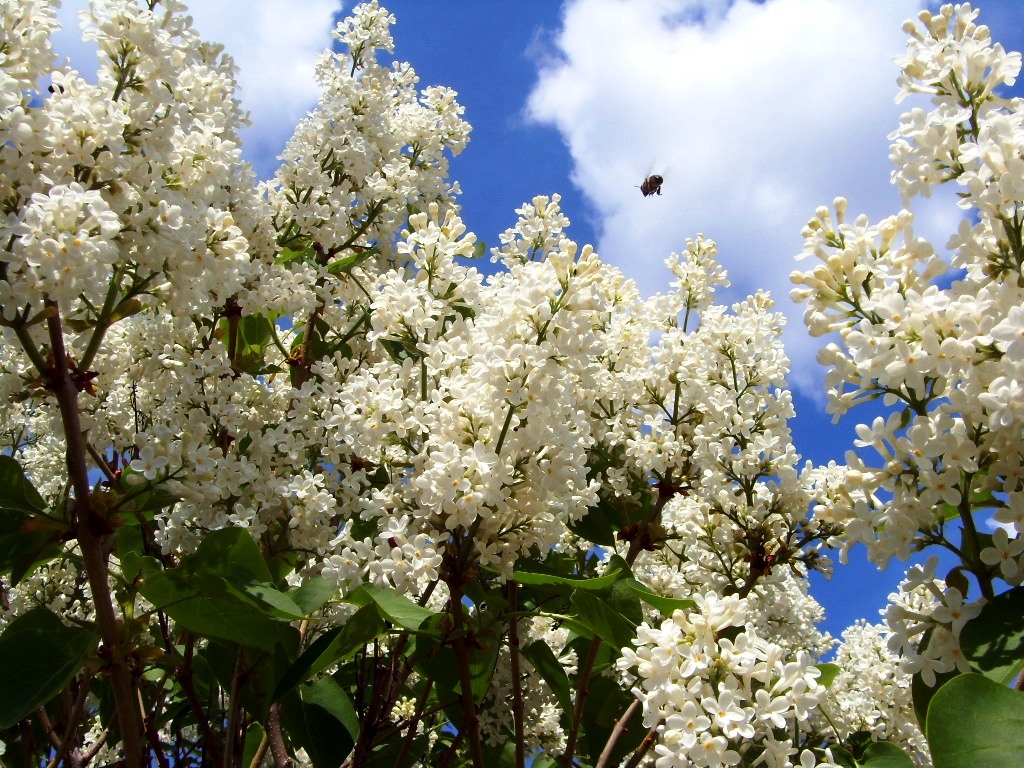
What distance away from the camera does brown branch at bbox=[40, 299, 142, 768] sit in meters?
2.44

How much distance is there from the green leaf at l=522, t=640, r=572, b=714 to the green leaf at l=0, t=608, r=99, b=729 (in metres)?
1.56

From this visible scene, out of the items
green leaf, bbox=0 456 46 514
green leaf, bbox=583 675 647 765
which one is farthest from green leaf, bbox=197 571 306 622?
green leaf, bbox=583 675 647 765

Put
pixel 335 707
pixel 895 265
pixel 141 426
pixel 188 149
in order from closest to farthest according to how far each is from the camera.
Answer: pixel 895 265
pixel 188 149
pixel 335 707
pixel 141 426

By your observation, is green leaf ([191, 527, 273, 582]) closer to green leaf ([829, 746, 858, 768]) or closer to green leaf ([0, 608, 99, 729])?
green leaf ([0, 608, 99, 729])

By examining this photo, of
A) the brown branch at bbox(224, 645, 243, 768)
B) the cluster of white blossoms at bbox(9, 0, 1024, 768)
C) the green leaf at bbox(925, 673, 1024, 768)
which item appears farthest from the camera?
the brown branch at bbox(224, 645, 243, 768)

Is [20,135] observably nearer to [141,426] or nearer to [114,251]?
[114,251]

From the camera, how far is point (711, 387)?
4.53 m

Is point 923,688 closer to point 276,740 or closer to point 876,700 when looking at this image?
point 276,740

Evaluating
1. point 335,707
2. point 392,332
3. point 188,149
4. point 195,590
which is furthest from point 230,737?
point 188,149

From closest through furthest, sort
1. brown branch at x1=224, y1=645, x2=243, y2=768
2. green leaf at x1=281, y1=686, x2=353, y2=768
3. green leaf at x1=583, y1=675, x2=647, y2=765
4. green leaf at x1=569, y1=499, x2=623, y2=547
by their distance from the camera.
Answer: brown branch at x1=224, y1=645, x2=243, y2=768 → green leaf at x1=281, y1=686, x2=353, y2=768 → green leaf at x1=583, y1=675, x2=647, y2=765 → green leaf at x1=569, y1=499, x2=623, y2=547

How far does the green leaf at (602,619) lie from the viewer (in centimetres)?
274

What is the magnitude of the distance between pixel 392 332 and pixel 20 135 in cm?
127

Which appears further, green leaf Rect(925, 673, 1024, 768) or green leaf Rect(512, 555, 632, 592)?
green leaf Rect(512, 555, 632, 592)

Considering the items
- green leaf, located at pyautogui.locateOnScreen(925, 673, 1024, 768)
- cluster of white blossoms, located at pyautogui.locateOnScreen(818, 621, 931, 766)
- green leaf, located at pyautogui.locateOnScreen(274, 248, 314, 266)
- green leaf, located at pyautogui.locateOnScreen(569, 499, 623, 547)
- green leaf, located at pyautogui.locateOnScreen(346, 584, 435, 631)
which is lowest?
green leaf, located at pyautogui.locateOnScreen(925, 673, 1024, 768)
